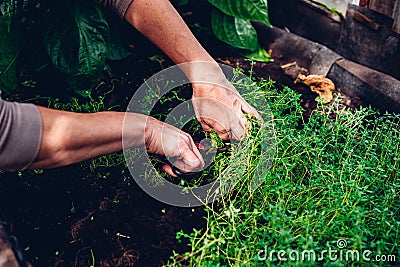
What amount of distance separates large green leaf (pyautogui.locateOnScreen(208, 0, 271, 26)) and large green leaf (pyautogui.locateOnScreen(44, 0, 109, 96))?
1.59ft

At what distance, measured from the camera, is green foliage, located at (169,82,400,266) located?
1.07 m

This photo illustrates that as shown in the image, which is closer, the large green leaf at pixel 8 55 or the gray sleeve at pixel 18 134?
the gray sleeve at pixel 18 134

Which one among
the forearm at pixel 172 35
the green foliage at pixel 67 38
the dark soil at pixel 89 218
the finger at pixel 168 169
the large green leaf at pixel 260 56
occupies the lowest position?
the dark soil at pixel 89 218

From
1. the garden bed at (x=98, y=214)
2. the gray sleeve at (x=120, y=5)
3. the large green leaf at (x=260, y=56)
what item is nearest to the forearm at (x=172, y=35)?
the gray sleeve at (x=120, y=5)

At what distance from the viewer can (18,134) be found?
3.28 feet

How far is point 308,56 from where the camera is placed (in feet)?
6.69

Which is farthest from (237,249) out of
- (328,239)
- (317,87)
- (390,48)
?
(390,48)

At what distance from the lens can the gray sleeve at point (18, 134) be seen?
3.25 feet

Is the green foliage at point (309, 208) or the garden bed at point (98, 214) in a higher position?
the green foliage at point (309, 208)

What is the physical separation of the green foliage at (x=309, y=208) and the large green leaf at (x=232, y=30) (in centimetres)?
58

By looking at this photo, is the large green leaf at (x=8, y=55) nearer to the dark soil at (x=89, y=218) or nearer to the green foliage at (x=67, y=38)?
the green foliage at (x=67, y=38)

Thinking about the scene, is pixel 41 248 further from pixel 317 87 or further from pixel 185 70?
pixel 317 87

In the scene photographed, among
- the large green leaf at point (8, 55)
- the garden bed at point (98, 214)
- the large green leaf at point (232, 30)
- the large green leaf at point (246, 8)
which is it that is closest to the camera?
the garden bed at point (98, 214)

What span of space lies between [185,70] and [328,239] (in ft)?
2.15
